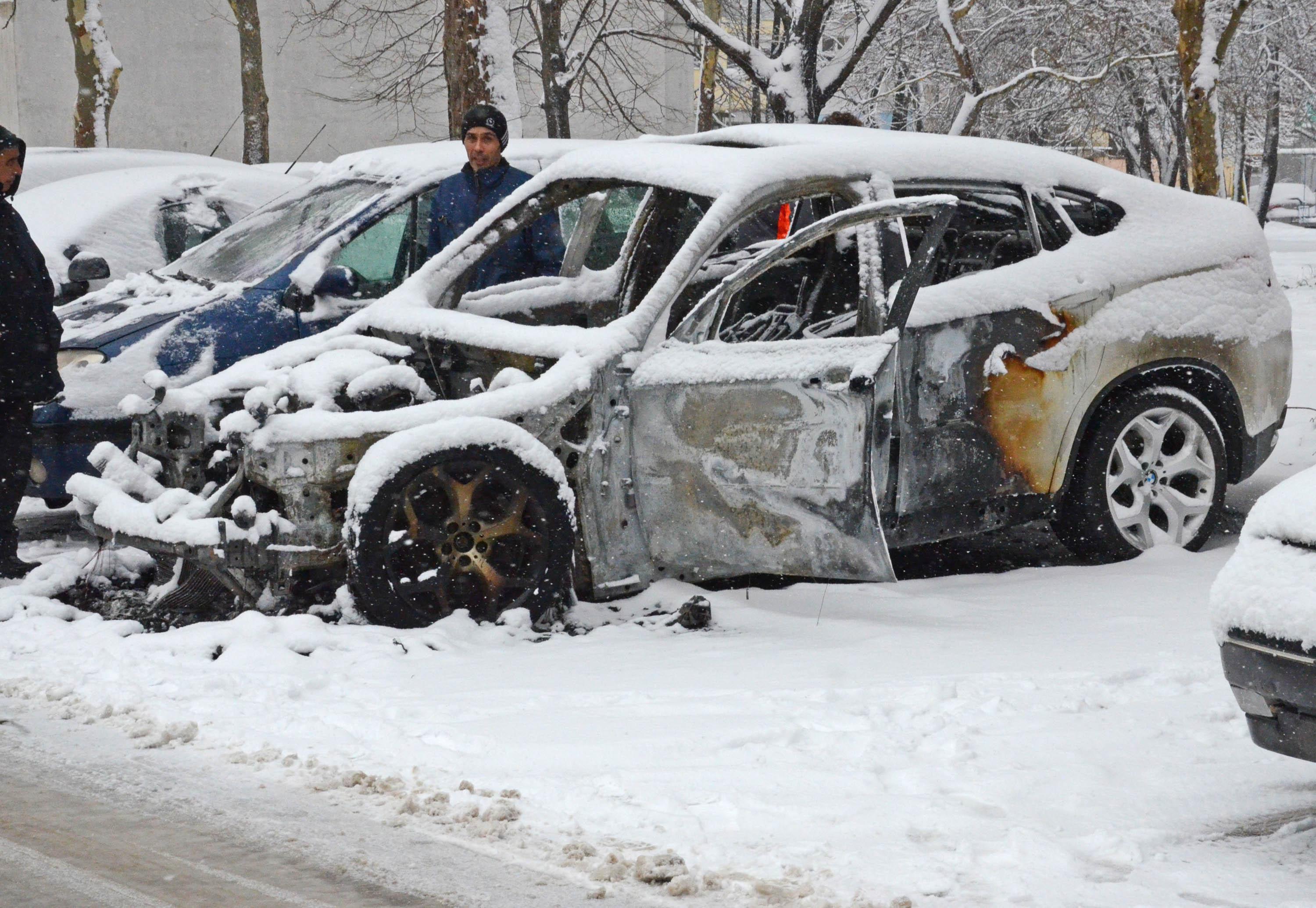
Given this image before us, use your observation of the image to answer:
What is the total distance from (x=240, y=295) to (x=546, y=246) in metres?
1.85

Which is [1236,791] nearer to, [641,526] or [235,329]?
[641,526]

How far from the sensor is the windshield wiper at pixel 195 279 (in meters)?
8.26

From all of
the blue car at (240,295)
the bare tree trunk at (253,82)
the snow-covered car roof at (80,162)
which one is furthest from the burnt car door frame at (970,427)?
the bare tree trunk at (253,82)

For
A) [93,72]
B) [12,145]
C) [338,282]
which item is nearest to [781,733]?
[338,282]

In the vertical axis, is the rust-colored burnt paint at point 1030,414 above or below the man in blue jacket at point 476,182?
below

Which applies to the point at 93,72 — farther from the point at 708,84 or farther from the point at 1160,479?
the point at 1160,479

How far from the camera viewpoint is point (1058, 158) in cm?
700

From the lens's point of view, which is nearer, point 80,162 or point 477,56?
point 477,56

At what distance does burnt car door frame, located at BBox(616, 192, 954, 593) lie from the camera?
18.2 ft

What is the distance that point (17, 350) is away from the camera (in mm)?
6852

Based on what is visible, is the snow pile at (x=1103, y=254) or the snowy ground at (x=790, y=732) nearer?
the snowy ground at (x=790, y=732)

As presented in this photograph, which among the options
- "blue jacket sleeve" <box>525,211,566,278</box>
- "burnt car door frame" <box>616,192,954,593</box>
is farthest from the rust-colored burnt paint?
"blue jacket sleeve" <box>525,211,566,278</box>

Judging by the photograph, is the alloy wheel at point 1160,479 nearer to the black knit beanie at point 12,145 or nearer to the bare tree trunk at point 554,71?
the black knit beanie at point 12,145

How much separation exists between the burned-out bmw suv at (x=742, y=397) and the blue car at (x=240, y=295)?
4.51 feet
